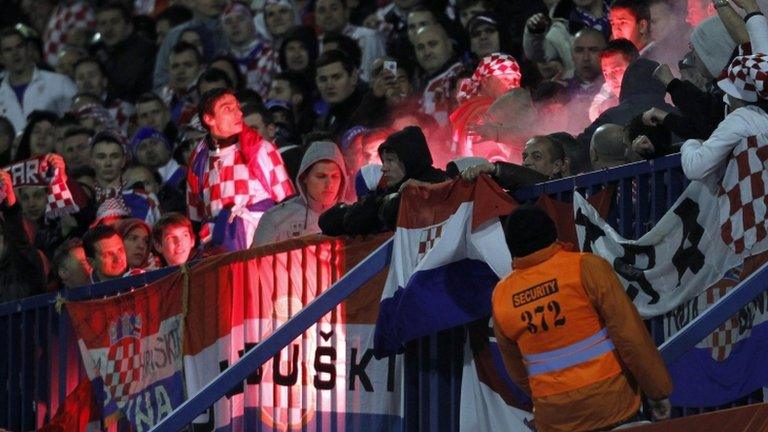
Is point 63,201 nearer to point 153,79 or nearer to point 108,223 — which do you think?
point 108,223

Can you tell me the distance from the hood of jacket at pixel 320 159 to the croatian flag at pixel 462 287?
6.55 ft

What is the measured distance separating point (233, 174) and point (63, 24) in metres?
9.33

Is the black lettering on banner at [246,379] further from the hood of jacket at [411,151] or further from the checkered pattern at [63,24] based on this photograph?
the checkered pattern at [63,24]

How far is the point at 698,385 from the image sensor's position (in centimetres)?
845

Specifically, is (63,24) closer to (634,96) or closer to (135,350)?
(135,350)

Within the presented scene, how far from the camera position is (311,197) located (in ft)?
38.3

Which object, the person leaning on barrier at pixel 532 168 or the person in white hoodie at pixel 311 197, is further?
the person in white hoodie at pixel 311 197

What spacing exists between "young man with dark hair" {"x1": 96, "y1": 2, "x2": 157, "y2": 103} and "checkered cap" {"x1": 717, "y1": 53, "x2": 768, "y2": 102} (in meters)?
11.4

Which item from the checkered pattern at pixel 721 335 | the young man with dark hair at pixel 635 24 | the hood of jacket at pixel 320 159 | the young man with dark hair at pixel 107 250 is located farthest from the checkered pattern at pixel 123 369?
the checkered pattern at pixel 721 335

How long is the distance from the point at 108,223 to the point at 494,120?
3275 mm

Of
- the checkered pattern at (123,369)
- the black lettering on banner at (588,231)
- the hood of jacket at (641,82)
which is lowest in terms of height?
the checkered pattern at (123,369)

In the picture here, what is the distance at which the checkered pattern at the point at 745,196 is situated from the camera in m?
8.18

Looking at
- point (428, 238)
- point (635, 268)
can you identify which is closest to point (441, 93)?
point (428, 238)

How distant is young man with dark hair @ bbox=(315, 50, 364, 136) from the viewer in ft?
48.1
